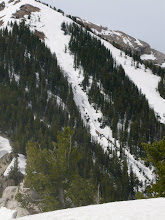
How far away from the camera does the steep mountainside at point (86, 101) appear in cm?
5356

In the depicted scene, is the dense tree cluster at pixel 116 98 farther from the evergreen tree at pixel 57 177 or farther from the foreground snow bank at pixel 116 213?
the foreground snow bank at pixel 116 213

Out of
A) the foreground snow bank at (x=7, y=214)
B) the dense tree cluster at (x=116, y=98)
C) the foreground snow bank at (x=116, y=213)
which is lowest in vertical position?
the foreground snow bank at (x=7, y=214)

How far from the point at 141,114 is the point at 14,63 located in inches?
2079

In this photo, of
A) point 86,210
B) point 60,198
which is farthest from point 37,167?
point 86,210

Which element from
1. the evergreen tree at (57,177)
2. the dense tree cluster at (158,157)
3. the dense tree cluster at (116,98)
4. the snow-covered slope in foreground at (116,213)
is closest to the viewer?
the snow-covered slope in foreground at (116,213)

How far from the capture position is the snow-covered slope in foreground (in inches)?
235

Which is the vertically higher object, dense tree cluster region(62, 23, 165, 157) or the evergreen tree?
dense tree cluster region(62, 23, 165, 157)

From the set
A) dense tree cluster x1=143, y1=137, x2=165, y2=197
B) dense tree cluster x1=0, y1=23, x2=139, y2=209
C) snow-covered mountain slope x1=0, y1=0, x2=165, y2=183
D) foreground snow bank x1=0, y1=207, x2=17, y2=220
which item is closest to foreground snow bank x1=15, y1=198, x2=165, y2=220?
Result: foreground snow bank x1=0, y1=207, x2=17, y2=220

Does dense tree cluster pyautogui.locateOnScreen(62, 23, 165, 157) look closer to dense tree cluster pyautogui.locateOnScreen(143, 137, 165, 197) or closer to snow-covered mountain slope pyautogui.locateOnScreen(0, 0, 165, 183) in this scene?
snow-covered mountain slope pyautogui.locateOnScreen(0, 0, 165, 183)

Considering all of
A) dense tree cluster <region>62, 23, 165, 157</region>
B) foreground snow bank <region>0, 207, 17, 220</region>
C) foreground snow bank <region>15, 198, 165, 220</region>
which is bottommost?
foreground snow bank <region>0, 207, 17, 220</region>

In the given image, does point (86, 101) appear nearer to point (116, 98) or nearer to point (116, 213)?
point (116, 98)

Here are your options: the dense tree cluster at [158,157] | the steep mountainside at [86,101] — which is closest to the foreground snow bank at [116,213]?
the dense tree cluster at [158,157]

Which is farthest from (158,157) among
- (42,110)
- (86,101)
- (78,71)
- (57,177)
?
(78,71)

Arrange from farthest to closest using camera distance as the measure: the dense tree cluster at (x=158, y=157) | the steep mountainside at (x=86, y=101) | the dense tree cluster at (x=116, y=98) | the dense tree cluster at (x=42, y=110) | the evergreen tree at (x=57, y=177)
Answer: the dense tree cluster at (x=116, y=98) → the steep mountainside at (x=86, y=101) → the dense tree cluster at (x=42, y=110) → the evergreen tree at (x=57, y=177) → the dense tree cluster at (x=158, y=157)
